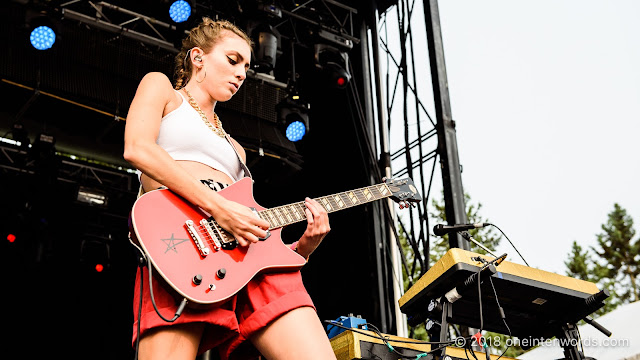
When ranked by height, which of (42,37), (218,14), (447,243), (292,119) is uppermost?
(447,243)

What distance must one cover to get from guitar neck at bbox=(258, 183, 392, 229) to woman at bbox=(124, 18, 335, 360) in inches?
1.9

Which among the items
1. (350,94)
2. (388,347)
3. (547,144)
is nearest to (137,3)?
(350,94)

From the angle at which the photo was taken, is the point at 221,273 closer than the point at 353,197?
Yes

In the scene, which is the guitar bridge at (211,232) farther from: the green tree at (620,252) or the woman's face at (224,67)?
the green tree at (620,252)

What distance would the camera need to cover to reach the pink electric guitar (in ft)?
5.56

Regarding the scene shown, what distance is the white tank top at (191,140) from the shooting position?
6.67 ft

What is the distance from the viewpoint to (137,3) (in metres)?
6.79

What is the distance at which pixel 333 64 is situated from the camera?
6207 millimetres

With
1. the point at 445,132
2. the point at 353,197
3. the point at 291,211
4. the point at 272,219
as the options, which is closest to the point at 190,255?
the point at 272,219

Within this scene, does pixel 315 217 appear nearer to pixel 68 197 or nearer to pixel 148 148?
pixel 148 148

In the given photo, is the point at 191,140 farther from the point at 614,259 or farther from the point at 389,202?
the point at 614,259

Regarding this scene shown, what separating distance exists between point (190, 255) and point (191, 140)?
1.54 feet

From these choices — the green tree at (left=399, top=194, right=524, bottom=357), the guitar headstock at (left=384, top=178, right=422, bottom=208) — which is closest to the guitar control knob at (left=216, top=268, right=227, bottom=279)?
the guitar headstock at (left=384, top=178, right=422, bottom=208)

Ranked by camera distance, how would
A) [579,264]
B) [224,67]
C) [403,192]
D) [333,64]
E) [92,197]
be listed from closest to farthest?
[224,67] → [403,192] → [333,64] → [92,197] → [579,264]
